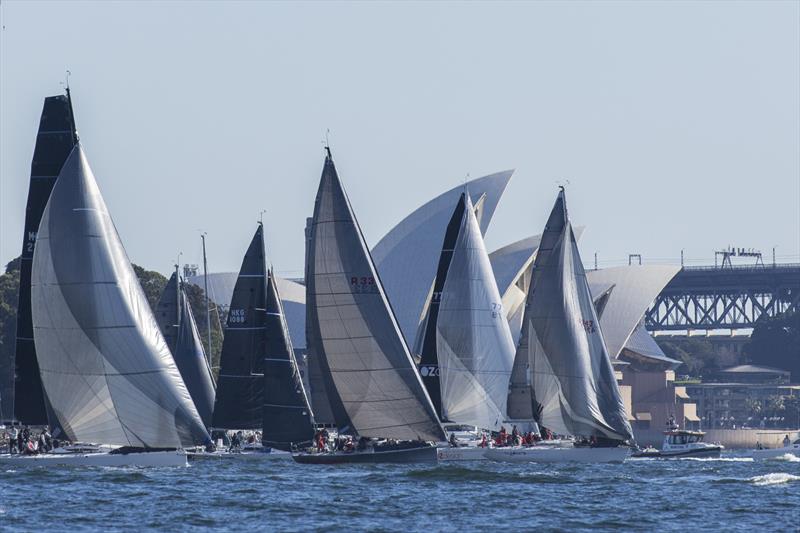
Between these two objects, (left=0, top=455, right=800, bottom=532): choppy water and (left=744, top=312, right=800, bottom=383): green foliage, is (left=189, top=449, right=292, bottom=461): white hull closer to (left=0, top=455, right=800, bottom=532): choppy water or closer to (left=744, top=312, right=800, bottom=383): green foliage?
(left=0, top=455, right=800, bottom=532): choppy water

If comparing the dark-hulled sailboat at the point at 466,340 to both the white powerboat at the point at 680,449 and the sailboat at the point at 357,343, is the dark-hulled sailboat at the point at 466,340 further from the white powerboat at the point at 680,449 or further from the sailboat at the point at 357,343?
the white powerboat at the point at 680,449

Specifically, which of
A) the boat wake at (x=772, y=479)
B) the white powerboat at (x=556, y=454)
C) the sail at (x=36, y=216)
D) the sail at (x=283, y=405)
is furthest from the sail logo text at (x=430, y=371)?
the sail at (x=36, y=216)

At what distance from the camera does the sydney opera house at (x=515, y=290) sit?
116250 millimetres

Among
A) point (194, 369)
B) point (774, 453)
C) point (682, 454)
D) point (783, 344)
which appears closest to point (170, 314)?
point (194, 369)

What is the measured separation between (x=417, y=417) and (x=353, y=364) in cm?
247

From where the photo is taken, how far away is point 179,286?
8119 centimetres

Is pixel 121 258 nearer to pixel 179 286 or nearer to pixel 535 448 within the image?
pixel 535 448

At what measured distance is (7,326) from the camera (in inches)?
3986

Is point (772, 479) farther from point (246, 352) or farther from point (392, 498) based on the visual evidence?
point (246, 352)

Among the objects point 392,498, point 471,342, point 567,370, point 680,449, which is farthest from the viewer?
point 680,449

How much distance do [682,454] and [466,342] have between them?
20.1 meters

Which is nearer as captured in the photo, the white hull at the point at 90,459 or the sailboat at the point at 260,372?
the white hull at the point at 90,459

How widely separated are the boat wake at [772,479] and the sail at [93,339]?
1874cm

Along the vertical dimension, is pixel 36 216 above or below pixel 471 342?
above
